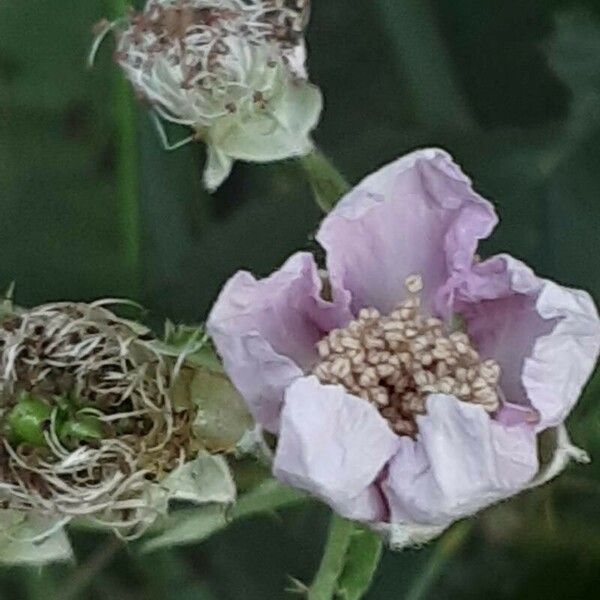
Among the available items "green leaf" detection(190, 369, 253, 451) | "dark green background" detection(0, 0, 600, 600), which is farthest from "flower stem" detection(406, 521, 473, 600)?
"green leaf" detection(190, 369, 253, 451)

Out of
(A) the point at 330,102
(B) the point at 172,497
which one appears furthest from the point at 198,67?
(A) the point at 330,102

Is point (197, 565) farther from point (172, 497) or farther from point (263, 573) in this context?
point (172, 497)

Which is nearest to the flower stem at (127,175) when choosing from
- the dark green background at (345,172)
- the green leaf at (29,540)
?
the dark green background at (345,172)

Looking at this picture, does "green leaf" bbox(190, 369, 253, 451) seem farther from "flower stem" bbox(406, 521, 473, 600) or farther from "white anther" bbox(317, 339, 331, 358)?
"flower stem" bbox(406, 521, 473, 600)

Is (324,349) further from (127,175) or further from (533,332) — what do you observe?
(127,175)

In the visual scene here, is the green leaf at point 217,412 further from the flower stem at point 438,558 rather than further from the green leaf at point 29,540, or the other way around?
the flower stem at point 438,558
